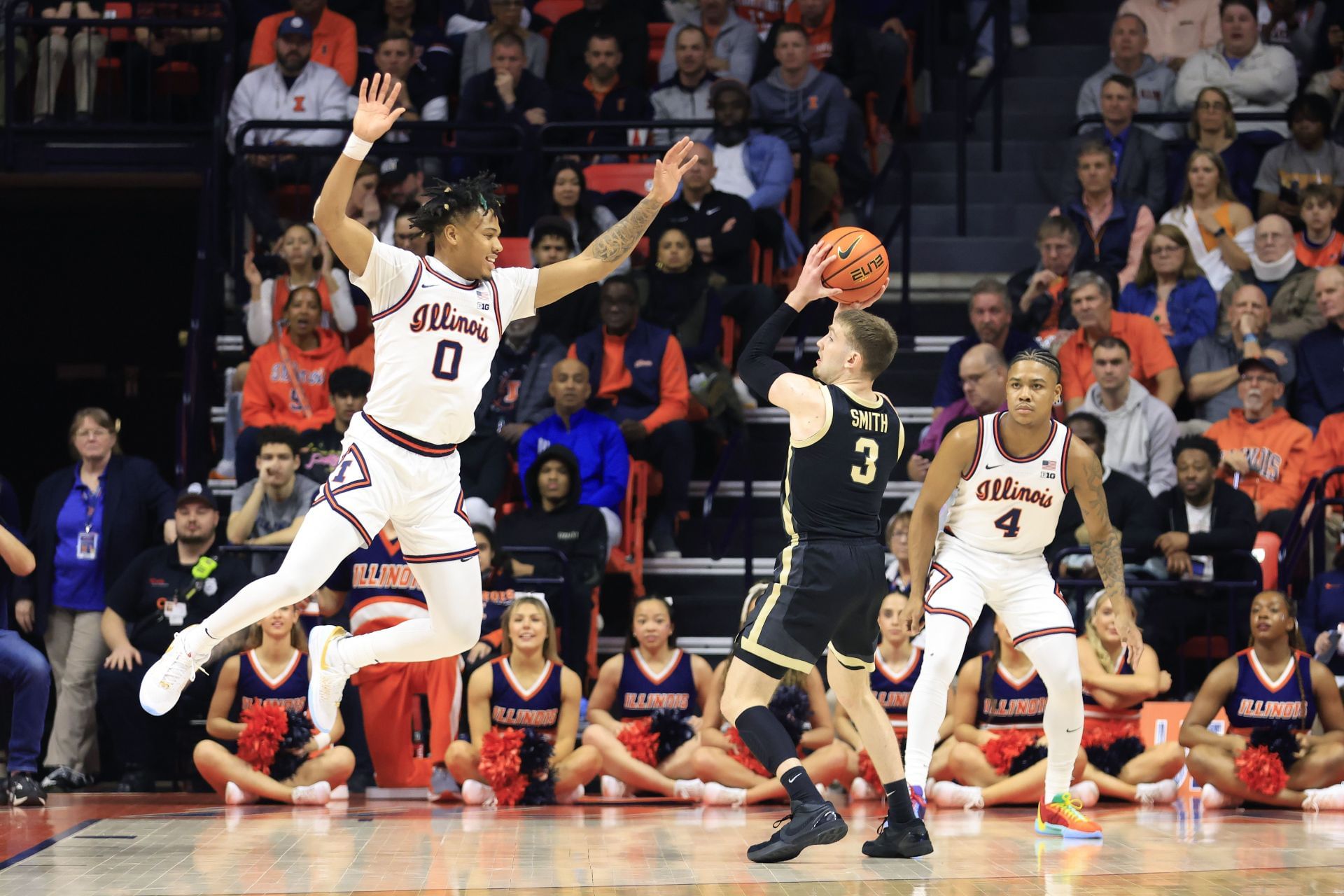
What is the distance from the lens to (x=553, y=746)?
869 centimetres

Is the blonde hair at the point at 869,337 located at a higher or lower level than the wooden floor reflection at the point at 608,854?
higher

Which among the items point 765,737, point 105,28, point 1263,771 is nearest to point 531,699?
point 765,737

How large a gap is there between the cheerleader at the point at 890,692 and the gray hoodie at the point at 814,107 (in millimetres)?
4439

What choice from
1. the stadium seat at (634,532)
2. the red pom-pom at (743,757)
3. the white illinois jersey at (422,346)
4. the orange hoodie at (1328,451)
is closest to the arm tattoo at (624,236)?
the white illinois jersey at (422,346)

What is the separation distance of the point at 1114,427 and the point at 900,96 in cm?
A: 456

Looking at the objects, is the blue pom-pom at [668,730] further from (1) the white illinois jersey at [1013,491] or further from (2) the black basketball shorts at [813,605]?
(2) the black basketball shorts at [813,605]

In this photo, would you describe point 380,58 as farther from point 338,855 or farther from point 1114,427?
point 338,855

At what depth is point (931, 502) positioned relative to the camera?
7004 millimetres

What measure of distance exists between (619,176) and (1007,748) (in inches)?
213

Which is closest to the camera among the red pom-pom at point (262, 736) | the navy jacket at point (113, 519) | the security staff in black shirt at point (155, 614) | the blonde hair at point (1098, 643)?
the red pom-pom at point (262, 736)

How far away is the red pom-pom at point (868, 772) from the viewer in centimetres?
867

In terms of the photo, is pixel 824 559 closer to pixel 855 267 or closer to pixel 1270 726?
pixel 855 267

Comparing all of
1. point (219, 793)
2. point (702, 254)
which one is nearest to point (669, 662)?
point (219, 793)

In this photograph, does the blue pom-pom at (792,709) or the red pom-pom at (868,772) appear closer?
the blue pom-pom at (792,709)
